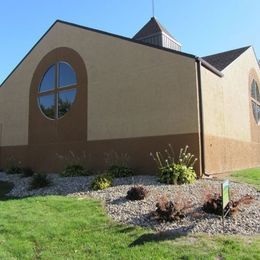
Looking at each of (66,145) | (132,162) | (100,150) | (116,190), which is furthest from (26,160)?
(116,190)

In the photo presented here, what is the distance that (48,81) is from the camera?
73.2 ft

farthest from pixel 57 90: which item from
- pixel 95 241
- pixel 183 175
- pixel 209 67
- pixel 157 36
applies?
pixel 95 241

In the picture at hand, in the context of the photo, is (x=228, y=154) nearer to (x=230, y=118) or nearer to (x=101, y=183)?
(x=230, y=118)

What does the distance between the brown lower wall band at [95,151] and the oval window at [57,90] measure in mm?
2030

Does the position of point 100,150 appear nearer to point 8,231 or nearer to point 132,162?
point 132,162

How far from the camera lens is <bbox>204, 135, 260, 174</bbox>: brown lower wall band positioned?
1631 cm

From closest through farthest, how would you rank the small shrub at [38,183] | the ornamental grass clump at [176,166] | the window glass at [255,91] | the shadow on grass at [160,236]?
the shadow on grass at [160,236] < the ornamental grass clump at [176,166] < the small shrub at [38,183] < the window glass at [255,91]

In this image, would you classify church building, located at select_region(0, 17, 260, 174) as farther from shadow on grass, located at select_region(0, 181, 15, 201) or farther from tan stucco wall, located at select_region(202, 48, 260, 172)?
shadow on grass, located at select_region(0, 181, 15, 201)

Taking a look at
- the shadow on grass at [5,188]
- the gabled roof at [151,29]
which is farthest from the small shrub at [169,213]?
the gabled roof at [151,29]

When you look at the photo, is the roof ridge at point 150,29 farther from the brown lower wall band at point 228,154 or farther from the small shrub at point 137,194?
the small shrub at point 137,194

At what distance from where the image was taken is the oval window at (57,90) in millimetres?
20859

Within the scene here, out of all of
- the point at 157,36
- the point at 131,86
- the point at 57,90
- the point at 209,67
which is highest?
the point at 157,36

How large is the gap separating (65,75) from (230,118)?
9434 millimetres

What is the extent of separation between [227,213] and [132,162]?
8596mm
